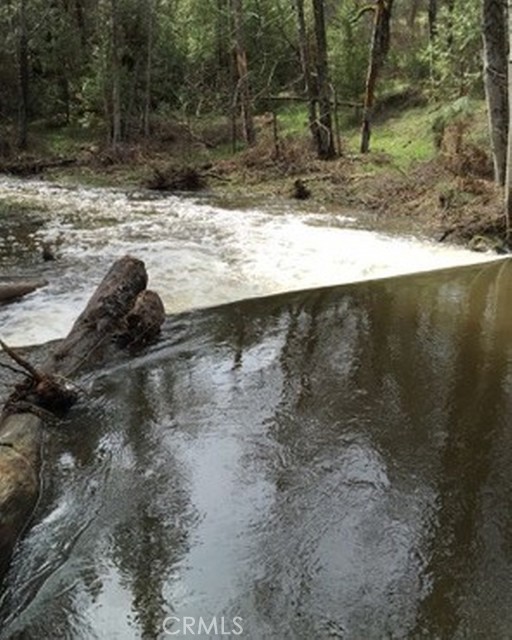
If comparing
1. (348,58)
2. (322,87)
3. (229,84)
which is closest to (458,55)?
(322,87)

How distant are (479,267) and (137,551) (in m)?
8.39

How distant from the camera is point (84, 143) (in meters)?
30.3

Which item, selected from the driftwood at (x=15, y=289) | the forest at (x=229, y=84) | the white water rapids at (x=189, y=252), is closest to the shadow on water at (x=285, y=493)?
the white water rapids at (x=189, y=252)

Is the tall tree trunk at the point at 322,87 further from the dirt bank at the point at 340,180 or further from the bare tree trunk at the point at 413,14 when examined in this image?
the bare tree trunk at the point at 413,14

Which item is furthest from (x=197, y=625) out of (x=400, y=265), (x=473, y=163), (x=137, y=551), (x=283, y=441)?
(x=473, y=163)

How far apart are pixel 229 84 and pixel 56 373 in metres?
25.1

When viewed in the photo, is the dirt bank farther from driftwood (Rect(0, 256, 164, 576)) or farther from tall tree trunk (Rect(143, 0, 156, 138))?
driftwood (Rect(0, 256, 164, 576))

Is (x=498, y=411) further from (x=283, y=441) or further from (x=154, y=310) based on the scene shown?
(x=154, y=310)

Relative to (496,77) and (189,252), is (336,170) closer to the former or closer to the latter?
(496,77)

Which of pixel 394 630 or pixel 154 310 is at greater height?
pixel 154 310

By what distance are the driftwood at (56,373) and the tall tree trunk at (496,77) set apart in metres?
8.49

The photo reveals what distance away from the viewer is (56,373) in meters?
7.25

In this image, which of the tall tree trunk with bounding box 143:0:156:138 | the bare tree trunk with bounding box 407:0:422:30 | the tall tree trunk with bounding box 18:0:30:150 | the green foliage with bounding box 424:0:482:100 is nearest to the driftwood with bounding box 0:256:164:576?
the green foliage with bounding box 424:0:482:100

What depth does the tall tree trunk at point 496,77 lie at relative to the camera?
13516mm
